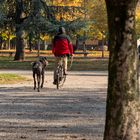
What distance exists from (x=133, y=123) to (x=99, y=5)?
60.2 meters

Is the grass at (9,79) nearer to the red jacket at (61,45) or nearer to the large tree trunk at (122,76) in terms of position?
the red jacket at (61,45)

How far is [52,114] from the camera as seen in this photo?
11.7 metres

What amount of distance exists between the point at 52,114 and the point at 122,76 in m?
5.36

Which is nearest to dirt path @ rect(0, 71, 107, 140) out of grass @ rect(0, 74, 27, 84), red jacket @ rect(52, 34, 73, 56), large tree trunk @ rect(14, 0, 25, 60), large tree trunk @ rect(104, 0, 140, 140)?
red jacket @ rect(52, 34, 73, 56)

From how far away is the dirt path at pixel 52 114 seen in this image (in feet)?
29.6

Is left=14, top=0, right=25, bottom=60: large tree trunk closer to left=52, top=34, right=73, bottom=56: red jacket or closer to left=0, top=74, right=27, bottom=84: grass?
left=0, top=74, right=27, bottom=84: grass

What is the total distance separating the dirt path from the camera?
9.02m

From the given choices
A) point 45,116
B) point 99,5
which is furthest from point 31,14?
point 45,116

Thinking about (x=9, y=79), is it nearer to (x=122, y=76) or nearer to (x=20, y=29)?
(x=122, y=76)

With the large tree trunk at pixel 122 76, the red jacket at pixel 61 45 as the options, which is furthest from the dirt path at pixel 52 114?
the large tree trunk at pixel 122 76

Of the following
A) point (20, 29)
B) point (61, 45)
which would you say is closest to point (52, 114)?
point (61, 45)

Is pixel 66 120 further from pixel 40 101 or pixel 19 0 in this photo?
pixel 19 0

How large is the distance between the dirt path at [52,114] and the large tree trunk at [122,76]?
2.15 m

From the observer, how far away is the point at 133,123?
6512 millimetres
